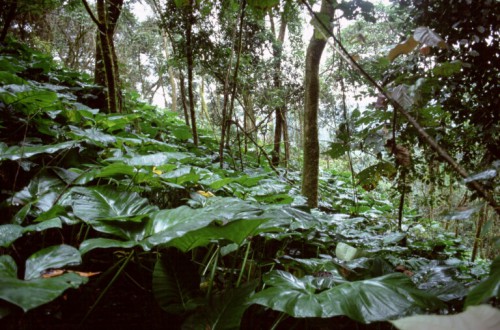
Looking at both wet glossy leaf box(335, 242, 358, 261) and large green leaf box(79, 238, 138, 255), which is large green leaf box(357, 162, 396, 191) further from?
large green leaf box(79, 238, 138, 255)

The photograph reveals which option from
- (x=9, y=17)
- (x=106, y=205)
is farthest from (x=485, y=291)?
(x=9, y=17)

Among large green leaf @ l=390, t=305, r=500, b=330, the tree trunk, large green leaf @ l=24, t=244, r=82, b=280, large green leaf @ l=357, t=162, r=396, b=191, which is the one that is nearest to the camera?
large green leaf @ l=390, t=305, r=500, b=330

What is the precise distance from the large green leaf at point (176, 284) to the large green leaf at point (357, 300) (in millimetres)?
297

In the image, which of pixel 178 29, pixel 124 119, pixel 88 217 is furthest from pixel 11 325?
pixel 178 29

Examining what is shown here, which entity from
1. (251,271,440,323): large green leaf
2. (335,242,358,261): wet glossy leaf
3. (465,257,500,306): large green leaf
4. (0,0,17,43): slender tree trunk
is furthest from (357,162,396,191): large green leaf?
(0,0,17,43): slender tree trunk

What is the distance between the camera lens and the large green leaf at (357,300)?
0.87 metres

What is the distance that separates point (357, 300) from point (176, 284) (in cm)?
65

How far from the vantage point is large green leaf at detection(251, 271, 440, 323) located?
0.87 m

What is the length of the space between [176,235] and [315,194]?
92.0 inches

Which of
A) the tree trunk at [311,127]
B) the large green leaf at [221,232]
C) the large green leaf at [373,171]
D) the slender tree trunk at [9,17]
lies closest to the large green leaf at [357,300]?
→ the large green leaf at [221,232]

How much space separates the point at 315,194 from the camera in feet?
10.0

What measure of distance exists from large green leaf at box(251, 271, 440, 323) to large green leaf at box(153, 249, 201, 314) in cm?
30

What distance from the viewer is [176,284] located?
1.15 metres

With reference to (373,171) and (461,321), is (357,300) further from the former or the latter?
(373,171)
